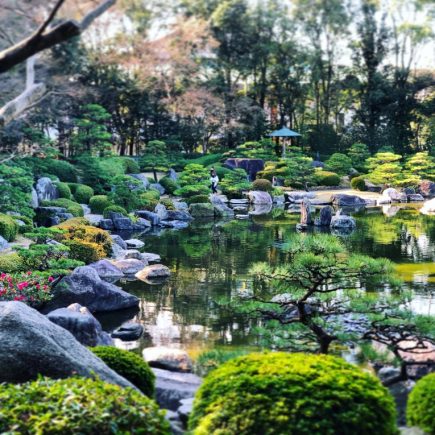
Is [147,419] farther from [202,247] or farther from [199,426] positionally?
[202,247]

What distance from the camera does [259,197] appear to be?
26.2 meters

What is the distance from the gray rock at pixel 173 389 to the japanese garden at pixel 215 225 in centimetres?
3

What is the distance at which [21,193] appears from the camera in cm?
1622

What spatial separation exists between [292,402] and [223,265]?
966cm

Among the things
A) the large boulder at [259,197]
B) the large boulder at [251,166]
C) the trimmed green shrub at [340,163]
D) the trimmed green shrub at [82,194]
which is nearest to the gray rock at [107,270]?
the trimmed green shrub at [82,194]

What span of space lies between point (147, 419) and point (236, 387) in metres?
0.53

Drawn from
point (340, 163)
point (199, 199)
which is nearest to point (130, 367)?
point (199, 199)

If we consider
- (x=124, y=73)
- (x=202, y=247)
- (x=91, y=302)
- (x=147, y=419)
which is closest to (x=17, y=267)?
(x=91, y=302)

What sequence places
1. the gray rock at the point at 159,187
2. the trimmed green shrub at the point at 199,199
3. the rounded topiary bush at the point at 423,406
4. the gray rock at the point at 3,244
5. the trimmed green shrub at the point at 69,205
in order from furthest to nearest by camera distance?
1. the gray rock at the point at 159,187
2. the trimmed green shrub at the point at 199,199
3. the trimmed green shrub at the point at 69,205
4. the gray rock at the point at 3,244
5. the rounded topiary bush at the point at 423,406

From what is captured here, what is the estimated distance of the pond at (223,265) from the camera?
845 centimetres

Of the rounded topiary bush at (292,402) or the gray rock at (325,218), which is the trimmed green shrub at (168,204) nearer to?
the gray rock at (325,218)

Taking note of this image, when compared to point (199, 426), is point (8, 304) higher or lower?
higher

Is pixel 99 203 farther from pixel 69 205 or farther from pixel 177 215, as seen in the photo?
pixel 177 215

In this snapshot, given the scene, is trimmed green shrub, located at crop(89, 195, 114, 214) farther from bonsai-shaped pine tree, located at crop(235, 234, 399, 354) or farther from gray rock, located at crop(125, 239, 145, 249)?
bonsai-shaped pine tree, located at crop(235, 234, 399, 354)
